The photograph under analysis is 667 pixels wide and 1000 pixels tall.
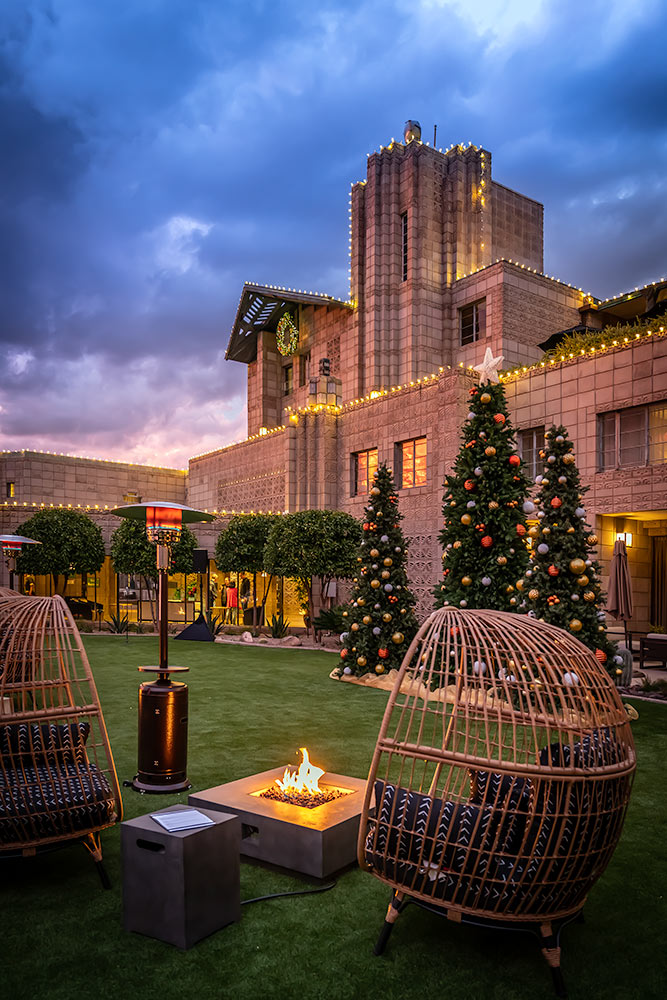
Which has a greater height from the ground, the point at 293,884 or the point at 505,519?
the point at 505,519

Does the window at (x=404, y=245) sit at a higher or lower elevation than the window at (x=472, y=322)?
higher

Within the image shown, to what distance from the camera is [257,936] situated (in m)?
3.91

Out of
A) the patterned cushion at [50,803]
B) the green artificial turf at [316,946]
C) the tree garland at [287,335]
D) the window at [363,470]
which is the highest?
the tree garland at [287,335]

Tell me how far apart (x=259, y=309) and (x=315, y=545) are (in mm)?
17553

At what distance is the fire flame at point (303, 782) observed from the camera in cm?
520

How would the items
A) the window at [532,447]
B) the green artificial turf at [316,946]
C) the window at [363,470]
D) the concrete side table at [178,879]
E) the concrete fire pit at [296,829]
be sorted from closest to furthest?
the green artificial turf at [316,946], the concrete side table at [178,879], the concrete fire pit at [296,829], the window at [532,447], the window at [363,470]

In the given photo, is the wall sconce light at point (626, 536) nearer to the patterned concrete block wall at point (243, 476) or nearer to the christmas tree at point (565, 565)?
the christmas tree at point (565, 565)

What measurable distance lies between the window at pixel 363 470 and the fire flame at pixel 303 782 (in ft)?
62.0

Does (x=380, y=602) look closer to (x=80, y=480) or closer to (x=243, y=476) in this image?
(x=243, y=476)

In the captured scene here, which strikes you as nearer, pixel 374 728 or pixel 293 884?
pixel 293 884

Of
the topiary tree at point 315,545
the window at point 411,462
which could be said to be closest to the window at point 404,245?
the window at point 411,462

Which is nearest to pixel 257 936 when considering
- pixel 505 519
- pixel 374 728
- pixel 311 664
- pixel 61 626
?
pixel 61 626

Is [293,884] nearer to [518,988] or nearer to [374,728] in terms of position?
[518,988]

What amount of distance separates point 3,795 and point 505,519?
9.74 meters
